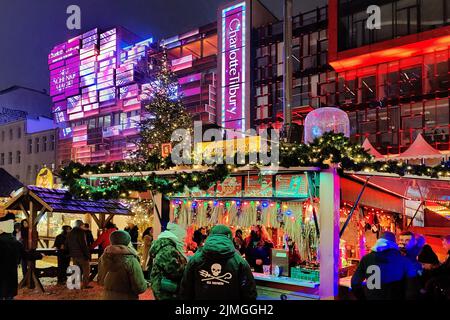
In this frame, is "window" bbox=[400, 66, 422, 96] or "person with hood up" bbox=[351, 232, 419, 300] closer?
"person with hood up" bbox=[351, 232, 419, 300]

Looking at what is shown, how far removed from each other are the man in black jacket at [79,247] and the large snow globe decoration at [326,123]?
5954 mm

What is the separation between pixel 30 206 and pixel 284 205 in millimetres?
6448

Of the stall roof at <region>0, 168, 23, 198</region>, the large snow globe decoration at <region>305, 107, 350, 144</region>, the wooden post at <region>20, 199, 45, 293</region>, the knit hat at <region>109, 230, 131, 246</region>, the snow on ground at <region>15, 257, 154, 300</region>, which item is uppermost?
the large snow globe decoration at <region>305, 107, 350, 144</region>

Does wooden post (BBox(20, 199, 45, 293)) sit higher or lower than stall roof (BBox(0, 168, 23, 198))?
lower

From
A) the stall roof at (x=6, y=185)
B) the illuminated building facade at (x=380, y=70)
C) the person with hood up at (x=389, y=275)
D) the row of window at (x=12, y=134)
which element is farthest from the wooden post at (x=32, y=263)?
Answer: the row of window at (x=12, y=134)

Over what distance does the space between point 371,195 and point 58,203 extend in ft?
25.8

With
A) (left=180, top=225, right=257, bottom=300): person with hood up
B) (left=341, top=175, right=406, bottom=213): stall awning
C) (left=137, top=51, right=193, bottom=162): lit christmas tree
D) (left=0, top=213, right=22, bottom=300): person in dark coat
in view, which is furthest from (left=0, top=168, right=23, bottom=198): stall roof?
(left=180, top=225, right=257, bottom=300): person with hood up

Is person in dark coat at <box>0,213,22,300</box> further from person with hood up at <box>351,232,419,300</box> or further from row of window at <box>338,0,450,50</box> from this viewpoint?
row of window at <box>338,0,450,50</box>

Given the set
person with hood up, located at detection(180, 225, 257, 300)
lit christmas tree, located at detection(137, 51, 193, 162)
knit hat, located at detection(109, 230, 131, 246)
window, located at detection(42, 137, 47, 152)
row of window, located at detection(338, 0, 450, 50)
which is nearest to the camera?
person with hood up, located at detection(180, 225, 257, 300)

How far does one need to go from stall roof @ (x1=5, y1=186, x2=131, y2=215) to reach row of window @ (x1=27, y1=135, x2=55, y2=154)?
35.2 meters

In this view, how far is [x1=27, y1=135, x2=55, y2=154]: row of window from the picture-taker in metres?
44.5

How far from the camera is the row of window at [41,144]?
4450 centimetres

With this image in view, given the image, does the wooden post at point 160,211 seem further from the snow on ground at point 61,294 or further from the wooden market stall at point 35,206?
the wooden market stall at point 35,206
